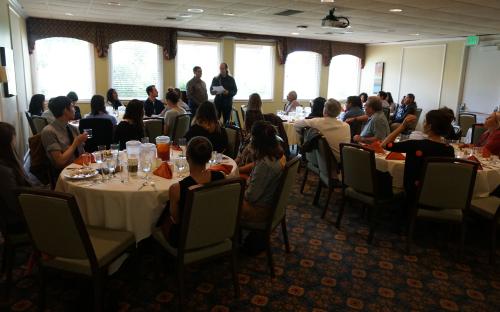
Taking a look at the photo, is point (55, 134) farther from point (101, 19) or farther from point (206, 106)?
point (101, 19)

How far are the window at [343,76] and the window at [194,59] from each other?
162 inches

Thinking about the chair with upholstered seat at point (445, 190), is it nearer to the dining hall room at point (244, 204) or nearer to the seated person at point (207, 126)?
the dining hall room at point (244, 204)

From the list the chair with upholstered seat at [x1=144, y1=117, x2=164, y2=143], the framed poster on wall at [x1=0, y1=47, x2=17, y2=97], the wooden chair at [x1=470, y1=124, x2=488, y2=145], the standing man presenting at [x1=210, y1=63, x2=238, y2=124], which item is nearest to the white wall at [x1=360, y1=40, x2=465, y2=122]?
the wooden chair at [x1=470, y1=124, x2=488, y2=145]

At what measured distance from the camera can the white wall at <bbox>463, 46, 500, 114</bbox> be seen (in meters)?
9.20

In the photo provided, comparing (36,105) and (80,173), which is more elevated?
(36,105)

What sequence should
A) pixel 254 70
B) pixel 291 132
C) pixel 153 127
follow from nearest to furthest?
Result: pixel 153 127, pixel 291 132, pixel 254 70

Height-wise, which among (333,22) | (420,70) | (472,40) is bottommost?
(420,70)

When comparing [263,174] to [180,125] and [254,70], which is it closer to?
[180,125]

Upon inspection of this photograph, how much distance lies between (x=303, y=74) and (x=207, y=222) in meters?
10.6

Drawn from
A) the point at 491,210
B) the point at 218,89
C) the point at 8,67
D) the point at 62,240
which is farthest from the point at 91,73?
the point at 491,210

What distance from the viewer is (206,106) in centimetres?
398

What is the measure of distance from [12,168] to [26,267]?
3.11 feet

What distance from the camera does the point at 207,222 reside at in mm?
2330

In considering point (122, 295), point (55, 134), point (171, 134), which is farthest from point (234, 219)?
point (171, 134)
